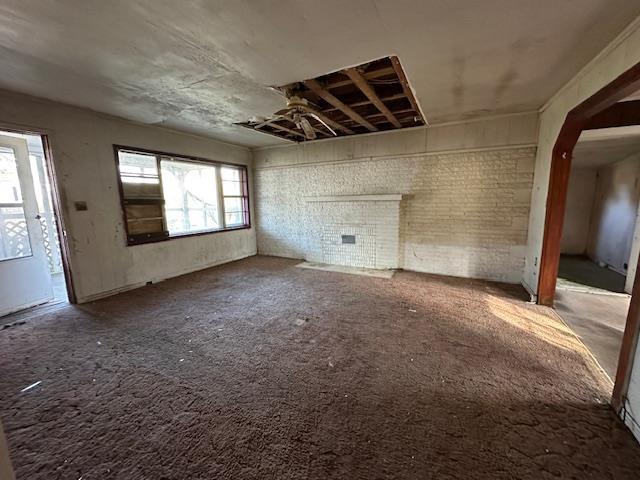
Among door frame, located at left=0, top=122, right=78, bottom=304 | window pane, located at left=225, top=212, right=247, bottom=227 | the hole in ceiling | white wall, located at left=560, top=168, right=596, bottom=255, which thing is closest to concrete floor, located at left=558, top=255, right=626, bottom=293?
white wall, located at left=560, top=168, right=596, bottom=255

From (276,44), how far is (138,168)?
11.1 feet

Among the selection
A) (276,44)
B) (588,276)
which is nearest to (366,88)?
(276,44)

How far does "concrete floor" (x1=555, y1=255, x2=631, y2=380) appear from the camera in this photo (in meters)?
2.43

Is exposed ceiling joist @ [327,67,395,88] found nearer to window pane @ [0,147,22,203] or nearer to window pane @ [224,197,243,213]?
window pane @ [224,197,243,213]

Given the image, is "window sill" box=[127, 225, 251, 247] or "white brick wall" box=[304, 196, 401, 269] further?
"white brick wall" box=[304, 196, 401, 269]

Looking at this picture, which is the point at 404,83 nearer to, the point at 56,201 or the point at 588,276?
the point at 56,201

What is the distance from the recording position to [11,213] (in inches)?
130

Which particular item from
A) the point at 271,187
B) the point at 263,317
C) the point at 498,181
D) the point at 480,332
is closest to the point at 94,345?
the point at 263,317

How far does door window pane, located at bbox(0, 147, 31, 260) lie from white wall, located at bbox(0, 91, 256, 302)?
0.51 m

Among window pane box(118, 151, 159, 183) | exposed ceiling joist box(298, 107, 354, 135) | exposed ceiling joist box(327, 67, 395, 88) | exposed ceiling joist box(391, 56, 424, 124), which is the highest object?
exposed ceiling joist box(327, 67, 395, 88)

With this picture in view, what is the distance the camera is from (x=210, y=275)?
486 cm

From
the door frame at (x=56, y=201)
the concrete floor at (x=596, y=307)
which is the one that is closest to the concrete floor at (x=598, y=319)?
the concrete floor at (x=596, y=307)

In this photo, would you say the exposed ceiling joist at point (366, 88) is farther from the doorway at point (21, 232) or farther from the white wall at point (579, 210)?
the white wall at point (579, 210)

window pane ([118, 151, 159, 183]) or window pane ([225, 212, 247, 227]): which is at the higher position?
window pane ([118, 151, 159, 183])
